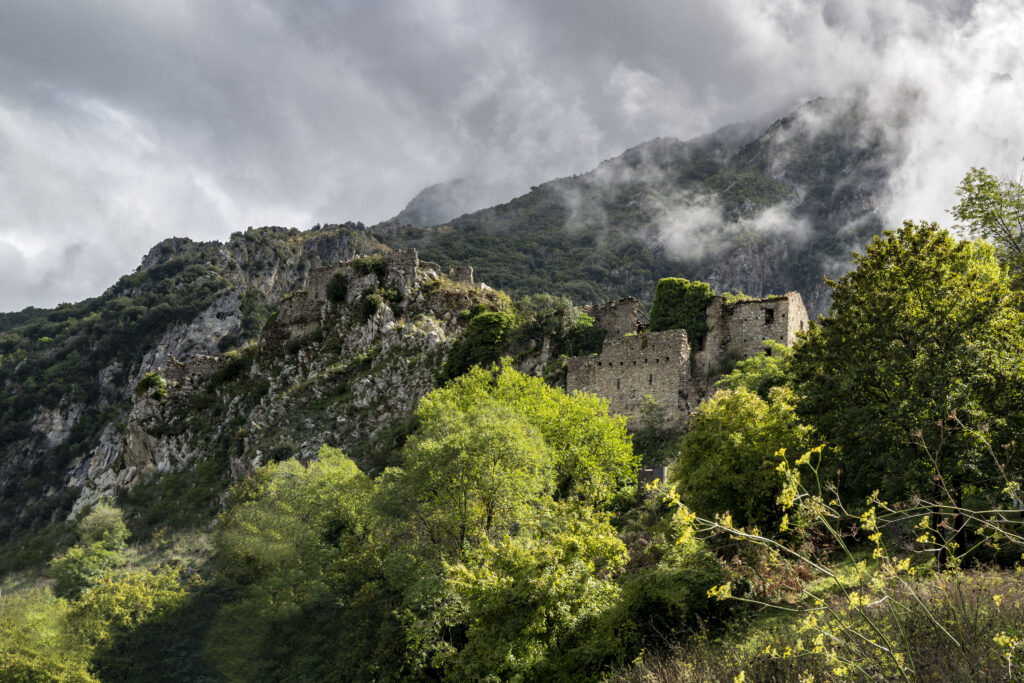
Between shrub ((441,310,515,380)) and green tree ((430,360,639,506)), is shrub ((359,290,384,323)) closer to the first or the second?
shrub ((441,310,515,380))

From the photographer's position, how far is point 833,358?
16203 millimetres

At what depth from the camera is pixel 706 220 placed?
5162 inches

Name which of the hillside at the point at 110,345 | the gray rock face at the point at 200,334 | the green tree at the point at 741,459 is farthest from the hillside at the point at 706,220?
the green tree at the point at 741,459

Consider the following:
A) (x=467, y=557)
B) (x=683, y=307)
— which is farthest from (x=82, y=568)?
(x=683, y=307)

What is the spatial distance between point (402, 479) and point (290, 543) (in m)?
→ 7.70

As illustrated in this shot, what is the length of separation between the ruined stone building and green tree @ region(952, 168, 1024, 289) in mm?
10759

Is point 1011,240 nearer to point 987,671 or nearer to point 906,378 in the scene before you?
point 906,378

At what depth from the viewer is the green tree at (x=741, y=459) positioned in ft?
56.1

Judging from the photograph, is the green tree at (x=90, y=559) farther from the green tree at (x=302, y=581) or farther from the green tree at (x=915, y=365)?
the green tree at (x=915, y=365)

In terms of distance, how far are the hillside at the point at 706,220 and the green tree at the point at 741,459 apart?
83050mm

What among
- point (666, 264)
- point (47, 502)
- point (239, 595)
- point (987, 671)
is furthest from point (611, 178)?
point (987, 671)

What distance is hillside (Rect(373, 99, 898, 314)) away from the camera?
116 metres

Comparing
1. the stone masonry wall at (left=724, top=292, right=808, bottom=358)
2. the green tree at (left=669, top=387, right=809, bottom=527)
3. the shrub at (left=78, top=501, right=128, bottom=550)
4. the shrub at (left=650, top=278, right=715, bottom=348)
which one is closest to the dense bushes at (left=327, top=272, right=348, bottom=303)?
the shrub at (left=78, top=501, right=128, bottom=550)

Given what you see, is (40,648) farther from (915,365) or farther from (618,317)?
(915,365)
